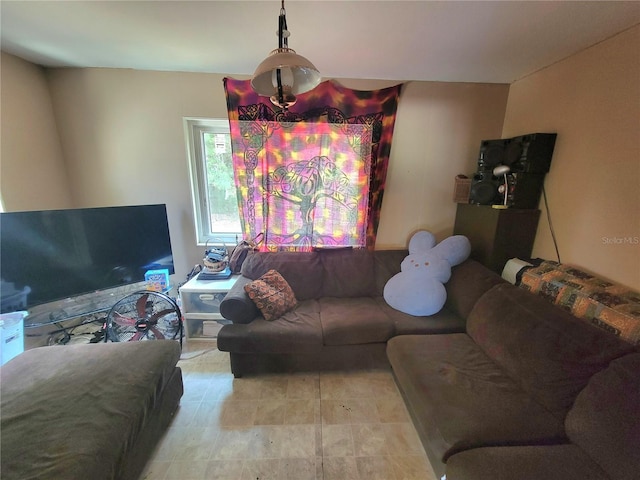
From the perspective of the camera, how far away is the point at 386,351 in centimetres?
185

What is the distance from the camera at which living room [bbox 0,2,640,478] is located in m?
1.54

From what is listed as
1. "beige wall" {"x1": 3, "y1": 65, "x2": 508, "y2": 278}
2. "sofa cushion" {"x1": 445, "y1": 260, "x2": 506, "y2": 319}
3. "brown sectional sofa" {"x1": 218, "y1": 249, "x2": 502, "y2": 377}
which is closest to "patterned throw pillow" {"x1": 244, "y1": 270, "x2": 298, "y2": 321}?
"brown sectional sofa" {"x1": 218, "y1": 249, "x2": 502, "y2": 377}

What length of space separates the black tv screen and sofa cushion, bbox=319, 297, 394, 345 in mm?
1530

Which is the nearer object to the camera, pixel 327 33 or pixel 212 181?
pixel 327 33

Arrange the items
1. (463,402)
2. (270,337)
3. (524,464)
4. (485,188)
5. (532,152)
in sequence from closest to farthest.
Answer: (524,464) → (463,402) → (270,337) → (532,152) → (485,188)

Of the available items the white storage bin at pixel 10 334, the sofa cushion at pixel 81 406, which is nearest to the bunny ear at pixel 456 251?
the sofa cushion at pixel 81 406

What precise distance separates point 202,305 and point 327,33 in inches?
90.9

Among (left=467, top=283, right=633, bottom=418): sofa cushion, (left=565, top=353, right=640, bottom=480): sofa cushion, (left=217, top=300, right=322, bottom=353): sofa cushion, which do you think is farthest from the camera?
(left=217, top=300, right=322, bottom=353): sofa cushion

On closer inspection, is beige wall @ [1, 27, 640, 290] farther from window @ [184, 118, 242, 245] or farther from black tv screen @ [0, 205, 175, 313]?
black tv screen @ [0, 205, 175, 313]

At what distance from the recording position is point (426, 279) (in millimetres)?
2059

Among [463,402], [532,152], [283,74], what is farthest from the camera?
[532,152]

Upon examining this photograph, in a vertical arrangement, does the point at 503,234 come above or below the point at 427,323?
above

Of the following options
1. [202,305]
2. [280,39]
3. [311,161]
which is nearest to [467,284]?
[311,161]

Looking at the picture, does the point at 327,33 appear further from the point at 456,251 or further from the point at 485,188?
the point at 456,251
